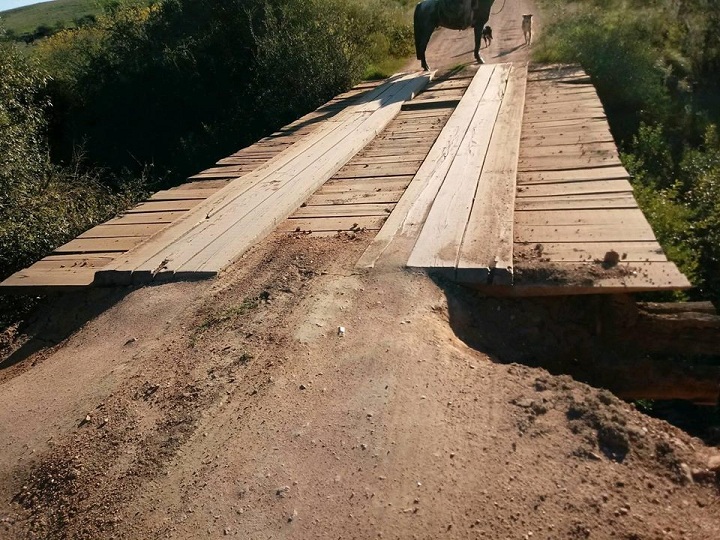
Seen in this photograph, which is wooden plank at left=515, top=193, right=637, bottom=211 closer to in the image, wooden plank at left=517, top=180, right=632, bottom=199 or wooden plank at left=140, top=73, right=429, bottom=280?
wooden plank at left=517, top=180, right=632, bottom=199

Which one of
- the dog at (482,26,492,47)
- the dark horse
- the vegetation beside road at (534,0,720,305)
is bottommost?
the vegetation beside road at (534,0,720,305)

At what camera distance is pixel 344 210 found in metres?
4.97

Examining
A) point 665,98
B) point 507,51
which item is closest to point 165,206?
point 665,98

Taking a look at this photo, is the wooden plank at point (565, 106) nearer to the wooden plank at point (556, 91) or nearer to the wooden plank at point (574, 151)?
the wooden plank at point (556, 91)

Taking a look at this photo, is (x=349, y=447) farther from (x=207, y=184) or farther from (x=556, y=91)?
(x=556, y=91)

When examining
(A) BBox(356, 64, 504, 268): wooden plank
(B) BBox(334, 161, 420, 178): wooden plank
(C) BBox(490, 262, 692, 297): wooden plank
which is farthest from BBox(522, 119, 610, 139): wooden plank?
(C) BBox(490, 262, 692, 297): wooden plank

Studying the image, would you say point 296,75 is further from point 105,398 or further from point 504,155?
point 105,398

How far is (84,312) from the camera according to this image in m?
4.10

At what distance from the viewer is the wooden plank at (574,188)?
14.9ft

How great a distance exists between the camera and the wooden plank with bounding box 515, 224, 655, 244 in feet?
12.4

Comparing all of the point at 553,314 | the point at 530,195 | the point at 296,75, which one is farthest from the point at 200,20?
the point at 553,314

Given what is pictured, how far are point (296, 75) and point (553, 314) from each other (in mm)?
7550

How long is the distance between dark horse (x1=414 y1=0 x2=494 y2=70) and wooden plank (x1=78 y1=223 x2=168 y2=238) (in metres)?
6.95

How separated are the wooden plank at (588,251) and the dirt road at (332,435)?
0.38m
